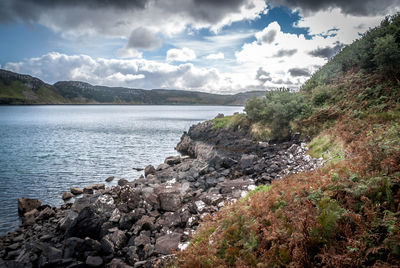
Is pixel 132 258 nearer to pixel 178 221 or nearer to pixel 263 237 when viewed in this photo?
pixel 178 221

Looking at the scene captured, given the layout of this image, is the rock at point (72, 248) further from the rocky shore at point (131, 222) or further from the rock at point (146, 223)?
the rock at point (146, 223)

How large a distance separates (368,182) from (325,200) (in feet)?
4.15

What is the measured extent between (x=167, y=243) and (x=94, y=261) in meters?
3.25

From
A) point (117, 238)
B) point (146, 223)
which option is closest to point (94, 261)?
point (117, 238)

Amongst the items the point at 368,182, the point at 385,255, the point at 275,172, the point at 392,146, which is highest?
the point at 392,146

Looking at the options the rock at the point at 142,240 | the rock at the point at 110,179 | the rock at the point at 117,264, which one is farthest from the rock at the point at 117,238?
the rock at the point at 110,179

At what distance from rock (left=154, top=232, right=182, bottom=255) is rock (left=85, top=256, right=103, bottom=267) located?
2523 mm

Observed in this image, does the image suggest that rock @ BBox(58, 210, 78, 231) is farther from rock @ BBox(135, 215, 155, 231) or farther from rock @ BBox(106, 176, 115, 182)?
rock @ BBox(106, 176, 115, 182)

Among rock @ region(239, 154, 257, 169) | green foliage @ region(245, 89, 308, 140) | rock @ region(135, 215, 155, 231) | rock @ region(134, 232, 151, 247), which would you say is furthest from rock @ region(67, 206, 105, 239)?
green foliage @ region(245, 89, 308, 140)

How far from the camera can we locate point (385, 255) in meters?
4.71

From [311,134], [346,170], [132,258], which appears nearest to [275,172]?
[311,134]

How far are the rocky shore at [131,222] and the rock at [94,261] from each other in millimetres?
39

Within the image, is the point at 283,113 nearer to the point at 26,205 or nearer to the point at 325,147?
the point at 325,147

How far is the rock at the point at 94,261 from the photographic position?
9.63 m
